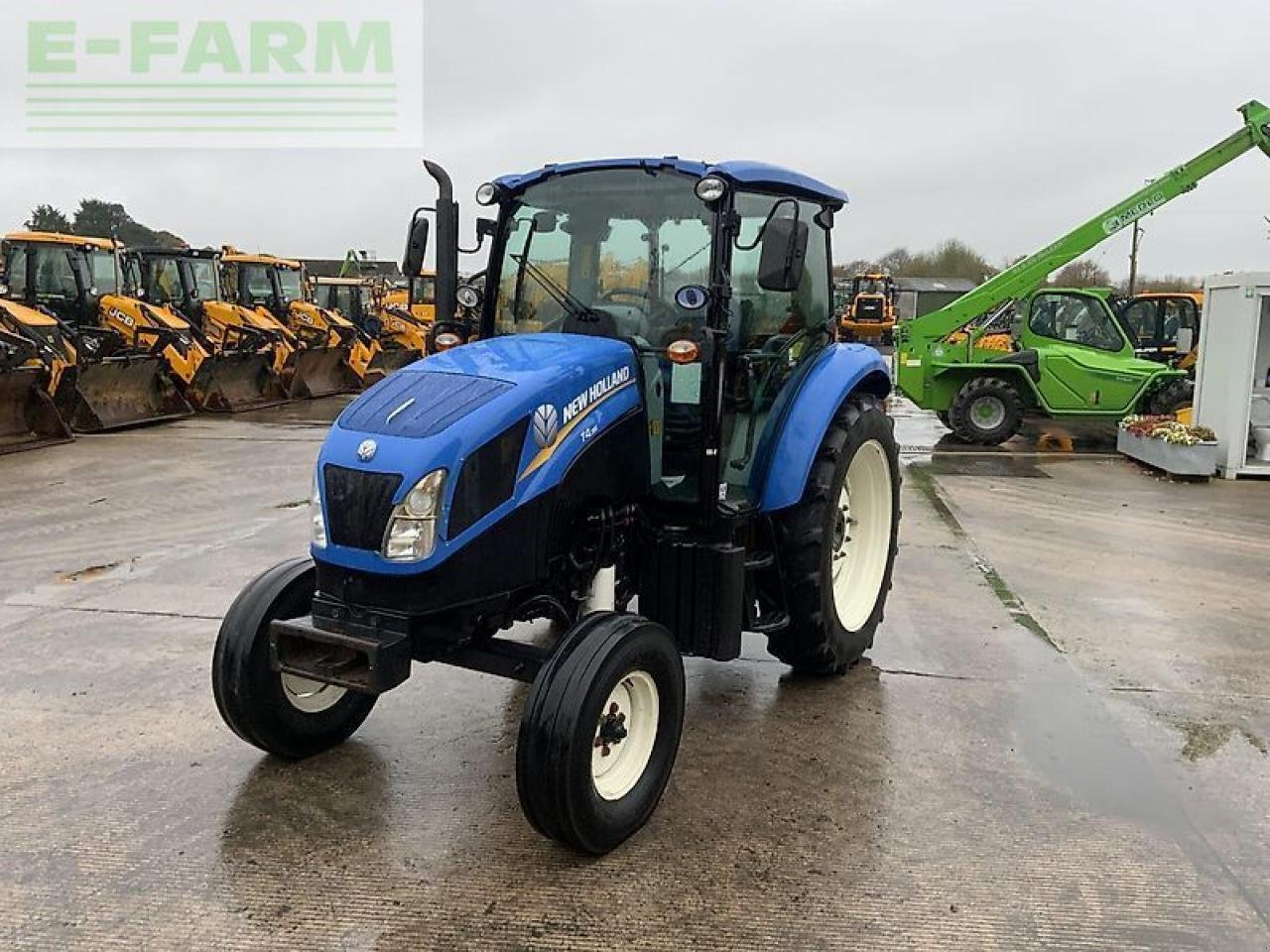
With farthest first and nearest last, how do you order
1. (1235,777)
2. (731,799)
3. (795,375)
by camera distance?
(795,375) → (1235,777) → (731,799)

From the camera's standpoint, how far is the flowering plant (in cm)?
993

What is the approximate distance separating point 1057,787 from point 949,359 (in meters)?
9.68

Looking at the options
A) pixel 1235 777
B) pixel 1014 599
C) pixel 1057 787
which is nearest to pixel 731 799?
pixel 1057 787

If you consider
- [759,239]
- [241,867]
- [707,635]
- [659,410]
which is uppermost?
[759,239]

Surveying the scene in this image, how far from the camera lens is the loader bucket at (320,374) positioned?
16.3 metres

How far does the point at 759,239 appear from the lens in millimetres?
3523

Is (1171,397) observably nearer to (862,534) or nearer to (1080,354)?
(1080,354)

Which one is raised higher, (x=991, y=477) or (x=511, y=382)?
(x=511, y=382)

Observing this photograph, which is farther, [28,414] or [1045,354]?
[1045,354]

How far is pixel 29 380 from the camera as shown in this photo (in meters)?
10.8

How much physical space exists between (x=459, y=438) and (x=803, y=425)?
161cm

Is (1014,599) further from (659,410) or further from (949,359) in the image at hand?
(949,359)

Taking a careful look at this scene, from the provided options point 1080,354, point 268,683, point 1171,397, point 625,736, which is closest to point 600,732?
point 625,736

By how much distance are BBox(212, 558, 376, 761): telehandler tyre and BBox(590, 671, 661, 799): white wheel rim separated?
1036mm
